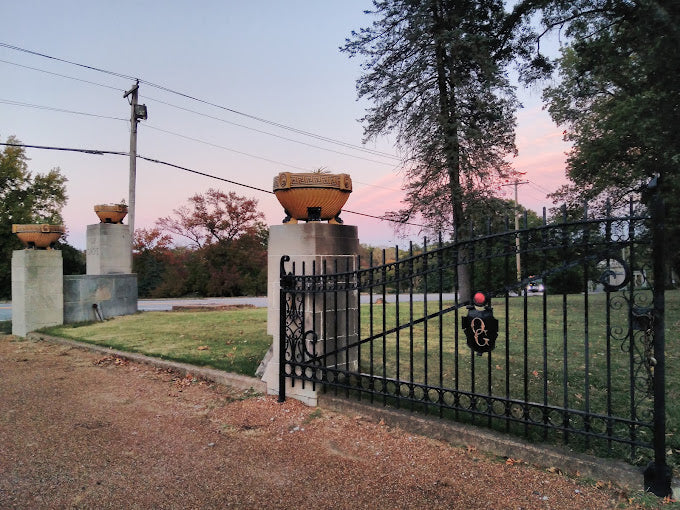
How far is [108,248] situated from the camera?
13.5 metres

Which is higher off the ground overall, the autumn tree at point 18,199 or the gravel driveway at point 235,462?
the autumn tree at point 18,199

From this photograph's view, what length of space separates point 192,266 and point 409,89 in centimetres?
1509

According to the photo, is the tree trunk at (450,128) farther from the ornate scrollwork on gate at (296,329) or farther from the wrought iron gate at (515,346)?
the ornate scrollwork on gate at (296,329)

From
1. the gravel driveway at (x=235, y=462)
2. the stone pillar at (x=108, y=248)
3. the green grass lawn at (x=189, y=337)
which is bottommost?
the gravel driveway at (x=235, y=462)

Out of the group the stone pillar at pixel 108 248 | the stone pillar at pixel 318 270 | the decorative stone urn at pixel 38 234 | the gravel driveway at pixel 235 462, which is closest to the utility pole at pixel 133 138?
the stone pillar at pixel 108 248

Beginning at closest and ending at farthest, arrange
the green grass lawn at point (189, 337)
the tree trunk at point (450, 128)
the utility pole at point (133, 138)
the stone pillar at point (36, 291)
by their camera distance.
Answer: the green grass lawn at point (189, 337) < the stone pillar at point (36, 291) < the tree trunk at point (450, 128) < the utility pole at point (133, 138)

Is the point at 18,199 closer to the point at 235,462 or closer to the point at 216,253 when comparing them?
the point at 216,253

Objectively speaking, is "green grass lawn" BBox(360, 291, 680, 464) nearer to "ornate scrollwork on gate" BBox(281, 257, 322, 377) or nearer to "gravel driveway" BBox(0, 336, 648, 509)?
"gravel driveway" BBox(0, 336, 648, 509)

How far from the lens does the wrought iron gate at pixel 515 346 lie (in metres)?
2.92

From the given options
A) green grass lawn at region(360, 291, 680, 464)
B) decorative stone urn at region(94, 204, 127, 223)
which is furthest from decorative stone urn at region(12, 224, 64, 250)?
green grass lawn at region(360, 291, 680, 464)

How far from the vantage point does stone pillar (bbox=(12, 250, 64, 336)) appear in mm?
10305

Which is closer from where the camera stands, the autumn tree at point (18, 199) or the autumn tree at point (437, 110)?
the autumn tree at point (437, 110)

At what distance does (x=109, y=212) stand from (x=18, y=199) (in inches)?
668

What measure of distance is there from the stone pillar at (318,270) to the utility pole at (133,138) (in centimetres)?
1383
